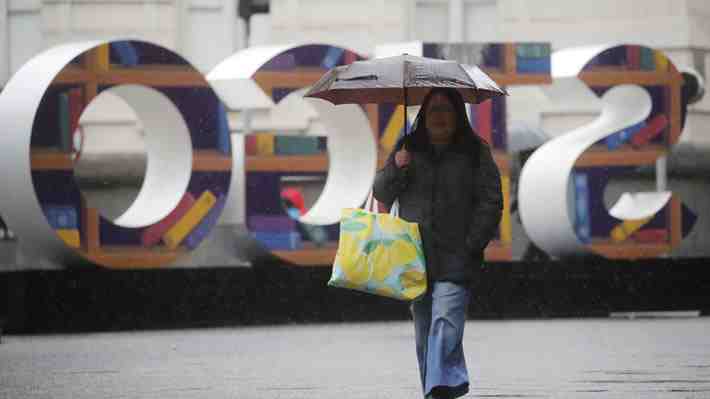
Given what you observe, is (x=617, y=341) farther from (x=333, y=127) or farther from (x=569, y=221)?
(x=333, y=127)

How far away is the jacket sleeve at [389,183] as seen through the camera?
8.93 m

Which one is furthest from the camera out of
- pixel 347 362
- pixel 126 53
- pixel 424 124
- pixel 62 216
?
pixel 126 53

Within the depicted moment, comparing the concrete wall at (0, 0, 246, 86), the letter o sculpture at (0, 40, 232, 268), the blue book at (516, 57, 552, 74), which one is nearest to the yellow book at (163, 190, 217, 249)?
the letter o sculpture at (0, 40, 232, 268)

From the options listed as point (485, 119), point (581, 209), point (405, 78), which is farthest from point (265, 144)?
point (405, 78)

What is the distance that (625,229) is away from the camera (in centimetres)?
1878

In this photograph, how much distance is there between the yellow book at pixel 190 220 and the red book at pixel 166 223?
4cm

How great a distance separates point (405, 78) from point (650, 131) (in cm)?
996

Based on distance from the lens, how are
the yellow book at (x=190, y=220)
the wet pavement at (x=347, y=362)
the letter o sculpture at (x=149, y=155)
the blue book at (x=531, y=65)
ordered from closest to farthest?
1. the wet pavement at (x=347, y=362)
2. the letter o sculpture at (x=149, y=155)
3. the yellow book at (x=190, y=220)
4. the blue book at (x=531, y=65)

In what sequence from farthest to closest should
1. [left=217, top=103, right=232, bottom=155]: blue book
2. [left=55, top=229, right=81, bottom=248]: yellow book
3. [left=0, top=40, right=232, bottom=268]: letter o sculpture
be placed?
[left=217, top=103, right=232, bottom=155]: blue book
[left=55, top=229, right=81, bottom=248]: yellow book
[left=0, top=40, right=232, bottom=268]: letter o sculpture

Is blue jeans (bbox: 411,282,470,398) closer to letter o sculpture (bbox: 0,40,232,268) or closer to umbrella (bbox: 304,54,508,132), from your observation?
umbrella (bbox: 304,54,508,132)

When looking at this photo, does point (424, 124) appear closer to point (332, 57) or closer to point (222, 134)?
point (222, 134)

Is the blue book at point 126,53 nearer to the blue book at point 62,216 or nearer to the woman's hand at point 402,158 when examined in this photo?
the blue book at point 62,216

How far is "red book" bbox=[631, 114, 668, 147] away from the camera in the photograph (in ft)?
61.7

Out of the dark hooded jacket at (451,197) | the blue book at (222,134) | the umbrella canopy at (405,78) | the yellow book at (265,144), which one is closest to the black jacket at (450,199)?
the dark hooded jacket at (451,197)
